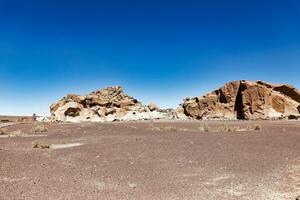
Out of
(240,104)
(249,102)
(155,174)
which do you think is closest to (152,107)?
(240,104)

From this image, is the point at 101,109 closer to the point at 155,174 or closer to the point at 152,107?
the point at 152,107

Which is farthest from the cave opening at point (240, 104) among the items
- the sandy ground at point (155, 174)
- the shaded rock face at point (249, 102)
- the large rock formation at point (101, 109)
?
the sandy ground at point (155, 174)

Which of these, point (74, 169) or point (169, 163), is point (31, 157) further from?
point (169, 163)

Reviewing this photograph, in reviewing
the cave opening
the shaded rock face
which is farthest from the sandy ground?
the cave opening

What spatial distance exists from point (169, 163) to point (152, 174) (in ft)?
7.50

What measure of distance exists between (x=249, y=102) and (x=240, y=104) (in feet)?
11.0

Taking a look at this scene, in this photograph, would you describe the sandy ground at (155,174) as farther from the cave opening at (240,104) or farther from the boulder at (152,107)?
the boulder at (152,107)

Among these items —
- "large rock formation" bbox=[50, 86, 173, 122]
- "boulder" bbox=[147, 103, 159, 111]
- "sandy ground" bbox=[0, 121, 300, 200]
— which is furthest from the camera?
"boulder" bbox=[147, 103, 159, 111]

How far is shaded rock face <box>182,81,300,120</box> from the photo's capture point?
60.9 m

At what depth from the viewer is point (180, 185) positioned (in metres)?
9.99

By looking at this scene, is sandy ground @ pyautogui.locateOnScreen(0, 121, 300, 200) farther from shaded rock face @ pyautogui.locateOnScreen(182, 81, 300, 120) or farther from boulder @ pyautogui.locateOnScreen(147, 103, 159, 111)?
boulder @ pyautogui.locateOnScreen(147, 103, 159, 111)

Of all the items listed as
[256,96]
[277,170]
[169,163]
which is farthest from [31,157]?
[256,96]

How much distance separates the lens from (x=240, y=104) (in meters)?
66.8

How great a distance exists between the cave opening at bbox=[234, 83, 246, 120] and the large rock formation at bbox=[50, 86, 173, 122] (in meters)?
16.4
